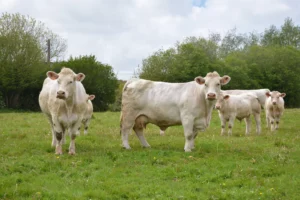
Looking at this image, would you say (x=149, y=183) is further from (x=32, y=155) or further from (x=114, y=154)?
(x=32, y=155)

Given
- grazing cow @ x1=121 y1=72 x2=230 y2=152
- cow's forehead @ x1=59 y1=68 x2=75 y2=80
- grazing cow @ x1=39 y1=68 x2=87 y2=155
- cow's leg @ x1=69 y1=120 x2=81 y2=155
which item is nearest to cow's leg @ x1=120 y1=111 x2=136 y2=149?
grazing cow @ x1=121 y1=72 x2=230 y2=152

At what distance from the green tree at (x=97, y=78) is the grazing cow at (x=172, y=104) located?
30924mm

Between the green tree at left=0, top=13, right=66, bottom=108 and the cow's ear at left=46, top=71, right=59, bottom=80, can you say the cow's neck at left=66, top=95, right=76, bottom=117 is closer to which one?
the cow's ear at left=46, top=71, right=59, bottom=80

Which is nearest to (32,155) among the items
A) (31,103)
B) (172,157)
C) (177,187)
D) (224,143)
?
(172,157)

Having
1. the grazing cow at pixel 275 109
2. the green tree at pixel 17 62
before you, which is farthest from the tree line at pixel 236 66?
the grazing cow at pixel 275 109

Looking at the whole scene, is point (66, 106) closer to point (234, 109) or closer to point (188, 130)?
point (188, 130)

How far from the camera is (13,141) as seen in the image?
13.3 metres

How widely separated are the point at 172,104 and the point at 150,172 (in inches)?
137

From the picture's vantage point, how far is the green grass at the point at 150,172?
7.31 m

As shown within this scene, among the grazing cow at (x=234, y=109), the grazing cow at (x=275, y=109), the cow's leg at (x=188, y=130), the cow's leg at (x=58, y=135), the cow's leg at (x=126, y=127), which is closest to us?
the cow's leg at (x=58, y=135)

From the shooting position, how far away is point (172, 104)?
38.8 feet

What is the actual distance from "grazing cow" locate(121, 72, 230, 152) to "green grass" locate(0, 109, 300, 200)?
0.74 metres

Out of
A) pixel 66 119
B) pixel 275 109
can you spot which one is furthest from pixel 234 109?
pixel 66 119

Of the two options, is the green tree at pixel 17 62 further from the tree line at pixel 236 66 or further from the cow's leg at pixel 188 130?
the cow's leg at pixel 188 130
